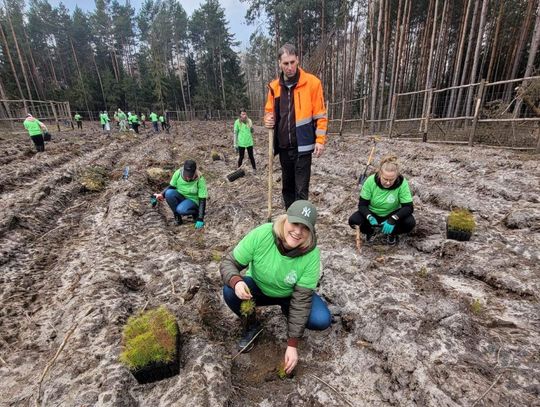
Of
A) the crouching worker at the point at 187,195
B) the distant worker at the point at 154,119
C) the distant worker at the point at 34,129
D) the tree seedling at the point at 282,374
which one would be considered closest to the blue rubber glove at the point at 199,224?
the crouching worker at the point at 187,195

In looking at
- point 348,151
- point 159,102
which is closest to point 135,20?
point 159,102

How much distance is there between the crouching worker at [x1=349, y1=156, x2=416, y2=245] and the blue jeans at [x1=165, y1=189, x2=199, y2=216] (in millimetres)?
2804

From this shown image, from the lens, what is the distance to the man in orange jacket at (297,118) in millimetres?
3492

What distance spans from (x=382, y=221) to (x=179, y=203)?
3.43 metres

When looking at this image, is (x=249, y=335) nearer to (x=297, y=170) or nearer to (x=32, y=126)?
(x=297, y=170)

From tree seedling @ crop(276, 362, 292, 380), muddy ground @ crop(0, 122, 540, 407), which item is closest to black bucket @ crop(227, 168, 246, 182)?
muddy ground @ crop(0, 122, 540, 407)

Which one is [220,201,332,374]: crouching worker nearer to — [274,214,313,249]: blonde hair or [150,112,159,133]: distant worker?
[274,214,313,249]: blonde hair

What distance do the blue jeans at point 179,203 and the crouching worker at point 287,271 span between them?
3.14 metres

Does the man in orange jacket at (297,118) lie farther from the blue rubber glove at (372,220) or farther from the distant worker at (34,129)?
the distant worker at (34,129)

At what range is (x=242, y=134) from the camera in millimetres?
9406

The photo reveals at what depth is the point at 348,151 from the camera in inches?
448

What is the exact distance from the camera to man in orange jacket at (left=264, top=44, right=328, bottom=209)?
3.49 metres

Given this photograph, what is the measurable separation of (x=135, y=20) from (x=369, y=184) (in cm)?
6330

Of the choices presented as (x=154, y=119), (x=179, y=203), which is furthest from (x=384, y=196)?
(x=154, y=119)
